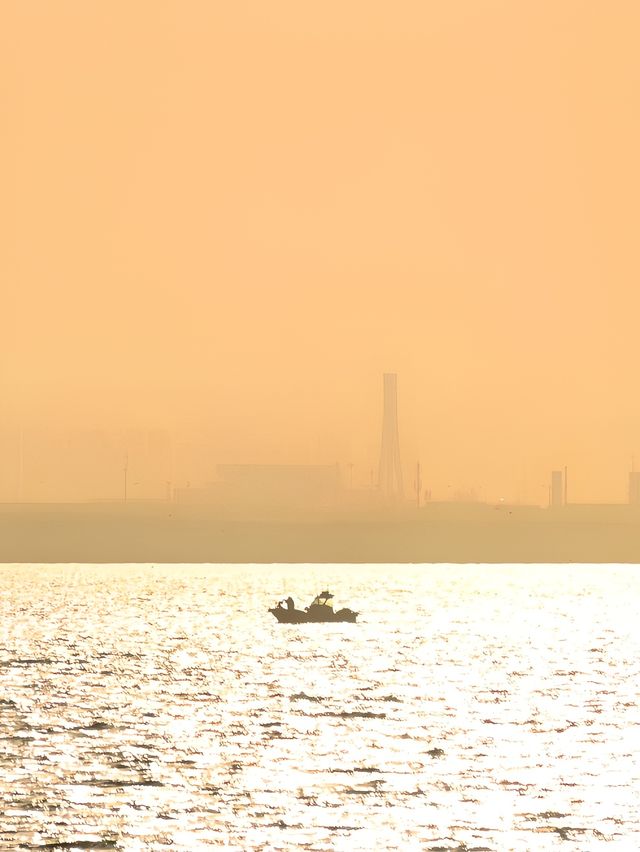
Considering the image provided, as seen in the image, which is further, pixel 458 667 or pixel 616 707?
pixel 458 667

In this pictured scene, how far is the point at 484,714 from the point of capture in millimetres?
111438

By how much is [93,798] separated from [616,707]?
56.9m

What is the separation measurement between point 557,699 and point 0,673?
166ft

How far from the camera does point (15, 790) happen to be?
73125 mm

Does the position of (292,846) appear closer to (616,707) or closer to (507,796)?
(507,796)

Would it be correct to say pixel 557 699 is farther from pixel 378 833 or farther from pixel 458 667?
pixel 378 833

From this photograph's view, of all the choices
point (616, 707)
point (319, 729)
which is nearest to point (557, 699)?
point (616, 707)

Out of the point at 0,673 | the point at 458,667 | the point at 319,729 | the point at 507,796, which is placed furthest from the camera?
the point at 458,667

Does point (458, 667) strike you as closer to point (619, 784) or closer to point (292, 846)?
point (619, 784)

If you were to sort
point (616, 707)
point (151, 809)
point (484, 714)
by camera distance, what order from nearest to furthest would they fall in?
point (151, 809), point (484, 714), point (616, 707)

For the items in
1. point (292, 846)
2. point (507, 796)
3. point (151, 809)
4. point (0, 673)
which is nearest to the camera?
point (292, 846)

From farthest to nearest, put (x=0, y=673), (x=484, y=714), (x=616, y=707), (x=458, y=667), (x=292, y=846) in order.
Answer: (x=458, y=667) < (x=0, y=673) < (x=616, y=707) < (x=484, y=714) < (x=292, y=846)

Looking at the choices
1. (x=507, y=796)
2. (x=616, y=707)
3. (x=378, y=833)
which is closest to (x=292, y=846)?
(x=378, y=833)

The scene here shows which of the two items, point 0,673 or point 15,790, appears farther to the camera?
point 0,673
